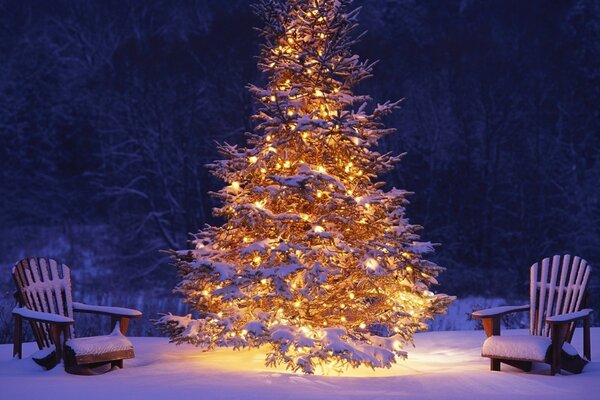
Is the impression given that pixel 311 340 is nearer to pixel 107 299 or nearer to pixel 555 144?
pixel 107 299

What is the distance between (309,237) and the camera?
21.0 feet

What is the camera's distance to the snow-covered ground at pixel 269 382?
5086 mm

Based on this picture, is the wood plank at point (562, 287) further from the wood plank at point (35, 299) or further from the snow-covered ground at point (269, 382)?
the wood plank at point (35, 299)

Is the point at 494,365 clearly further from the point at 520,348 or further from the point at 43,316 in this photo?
the point at 43,316

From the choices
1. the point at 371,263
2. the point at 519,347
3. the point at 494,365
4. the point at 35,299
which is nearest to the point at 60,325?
the point at 35,299

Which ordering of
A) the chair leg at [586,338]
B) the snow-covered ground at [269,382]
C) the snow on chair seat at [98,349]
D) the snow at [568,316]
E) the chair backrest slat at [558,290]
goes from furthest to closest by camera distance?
the chair backrest slat at [558,290] < the chair leg at [586,338] < the snow at [568,316] < the snow on chair seat at [98,349] < the snow-covered ground at [269,382]

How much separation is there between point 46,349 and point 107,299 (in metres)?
12.2

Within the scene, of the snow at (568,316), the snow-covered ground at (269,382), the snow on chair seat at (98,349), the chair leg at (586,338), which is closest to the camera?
the snow-covered ground at (269,382)

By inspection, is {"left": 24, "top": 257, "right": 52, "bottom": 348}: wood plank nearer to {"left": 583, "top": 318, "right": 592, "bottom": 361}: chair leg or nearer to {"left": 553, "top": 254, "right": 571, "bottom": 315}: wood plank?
{"left": 553, "top": 254, "right": 571, "bottom": 315}: wood plank

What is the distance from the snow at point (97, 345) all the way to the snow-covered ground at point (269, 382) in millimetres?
199

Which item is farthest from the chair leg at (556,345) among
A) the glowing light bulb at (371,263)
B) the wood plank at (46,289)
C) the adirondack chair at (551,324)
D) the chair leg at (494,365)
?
the wood plank at (46,289)

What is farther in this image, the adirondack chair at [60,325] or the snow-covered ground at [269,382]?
the adirondack chair at [60,325]

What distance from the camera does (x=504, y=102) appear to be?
20750mm

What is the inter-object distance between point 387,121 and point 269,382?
15.4 meters
